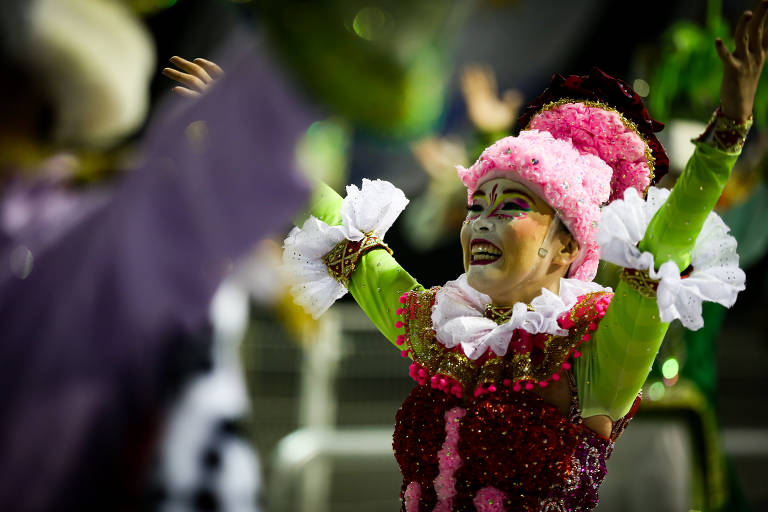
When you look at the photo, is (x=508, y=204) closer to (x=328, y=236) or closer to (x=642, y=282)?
(x=642, y=282)

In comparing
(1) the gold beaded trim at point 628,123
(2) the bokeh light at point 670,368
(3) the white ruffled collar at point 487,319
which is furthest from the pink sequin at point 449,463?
(2) the bokeh light at point 670,368

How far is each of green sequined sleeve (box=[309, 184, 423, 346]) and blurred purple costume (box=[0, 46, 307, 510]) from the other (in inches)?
45.7

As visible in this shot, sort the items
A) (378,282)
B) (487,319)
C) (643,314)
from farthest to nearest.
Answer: (378,282), (487,319), (643,314)

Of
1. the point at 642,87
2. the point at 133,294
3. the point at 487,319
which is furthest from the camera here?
the point at 642,87

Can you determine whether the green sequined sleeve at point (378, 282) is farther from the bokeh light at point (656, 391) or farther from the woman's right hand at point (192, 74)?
the bokeh light at point (656, 391)

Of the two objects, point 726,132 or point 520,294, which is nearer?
point 726,132

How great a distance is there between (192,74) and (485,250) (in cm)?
69

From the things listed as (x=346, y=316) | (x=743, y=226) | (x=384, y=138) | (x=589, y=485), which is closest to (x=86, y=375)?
(x=384, y=138)

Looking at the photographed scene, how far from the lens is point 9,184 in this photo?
31.4 inches

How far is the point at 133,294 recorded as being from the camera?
30.0 inches

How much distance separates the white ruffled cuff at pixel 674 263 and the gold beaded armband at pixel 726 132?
0.13 meters

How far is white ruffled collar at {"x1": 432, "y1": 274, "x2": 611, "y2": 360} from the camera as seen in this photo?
1696 mm

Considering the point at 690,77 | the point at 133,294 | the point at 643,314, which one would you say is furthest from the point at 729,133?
the point at 690,77

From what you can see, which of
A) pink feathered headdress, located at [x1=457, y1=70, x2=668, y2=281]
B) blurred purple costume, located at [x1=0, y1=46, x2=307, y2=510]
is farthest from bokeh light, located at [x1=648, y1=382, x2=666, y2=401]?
blurred purple costume, located at [x1=0, y1=46, x2=307, y2=510]
